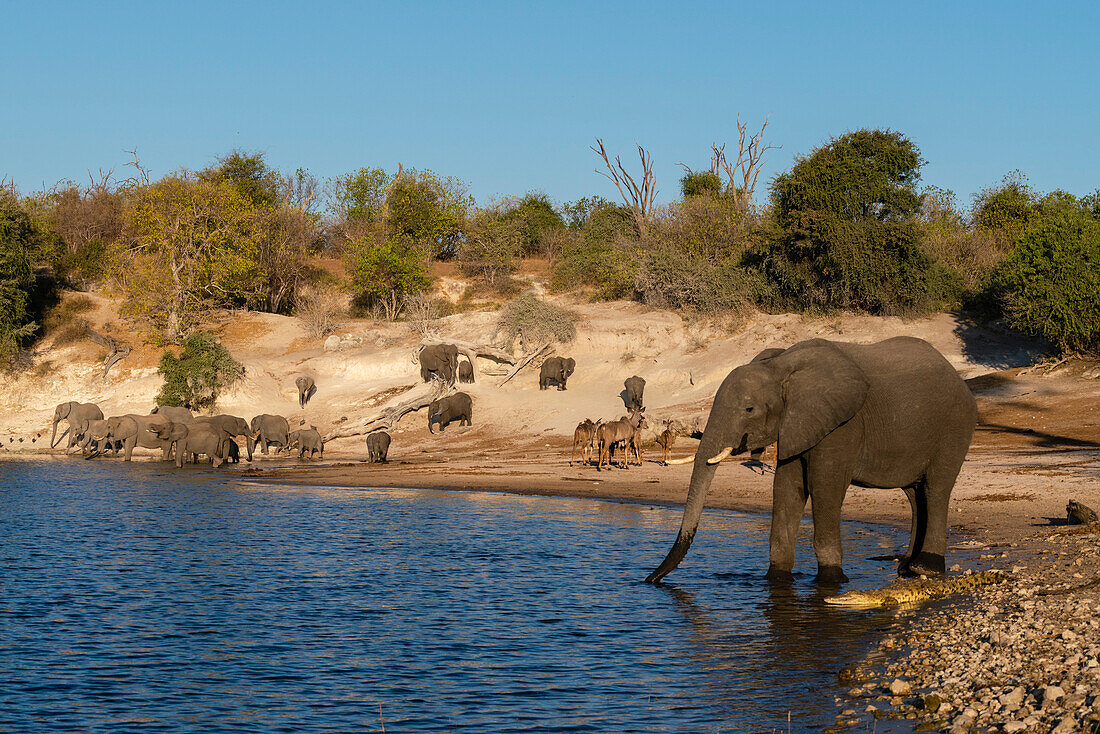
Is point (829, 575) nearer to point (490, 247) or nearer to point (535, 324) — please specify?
point (535, 324)

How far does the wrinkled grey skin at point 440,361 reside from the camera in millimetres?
39000

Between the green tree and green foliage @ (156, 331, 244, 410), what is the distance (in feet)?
43.7

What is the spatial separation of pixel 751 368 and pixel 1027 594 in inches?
156

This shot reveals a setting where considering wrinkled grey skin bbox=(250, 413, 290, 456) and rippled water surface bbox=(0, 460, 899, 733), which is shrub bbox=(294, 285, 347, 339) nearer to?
wrinkled grey skin bbox=(250, 413, 290, 456)

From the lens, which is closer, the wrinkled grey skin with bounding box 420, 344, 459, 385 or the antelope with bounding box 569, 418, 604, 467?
the antelope with bounding box 569, 418, 604, 467

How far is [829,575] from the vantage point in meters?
13.2

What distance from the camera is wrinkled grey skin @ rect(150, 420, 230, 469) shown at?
1347 inches

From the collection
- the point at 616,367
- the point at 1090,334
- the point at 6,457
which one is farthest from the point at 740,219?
the point at 6,457

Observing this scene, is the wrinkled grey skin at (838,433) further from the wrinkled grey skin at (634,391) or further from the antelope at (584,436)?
the wrinkled grey skin at (634,391)

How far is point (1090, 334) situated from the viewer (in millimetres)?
32375

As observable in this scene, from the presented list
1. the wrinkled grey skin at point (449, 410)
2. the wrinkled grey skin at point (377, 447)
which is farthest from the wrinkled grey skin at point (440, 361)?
the wrinkled grey skin at point (377, 447)

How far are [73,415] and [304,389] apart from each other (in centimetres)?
924

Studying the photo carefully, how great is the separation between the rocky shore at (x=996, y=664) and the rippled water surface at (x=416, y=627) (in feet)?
1.61

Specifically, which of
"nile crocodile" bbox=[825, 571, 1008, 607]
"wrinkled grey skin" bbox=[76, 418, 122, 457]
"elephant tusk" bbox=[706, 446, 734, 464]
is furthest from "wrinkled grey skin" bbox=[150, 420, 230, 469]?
"nile crocodile" bbox=[825, 571, 1008, 607]
